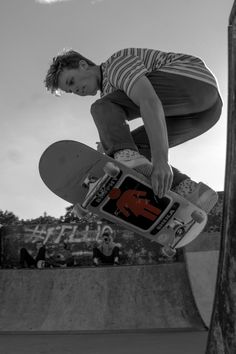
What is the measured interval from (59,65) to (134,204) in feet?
3.84

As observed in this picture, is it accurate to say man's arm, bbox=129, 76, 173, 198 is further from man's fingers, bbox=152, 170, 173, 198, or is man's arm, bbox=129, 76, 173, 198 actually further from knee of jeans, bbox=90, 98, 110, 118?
knee of jeans, bbox=90, 98, 110, 118

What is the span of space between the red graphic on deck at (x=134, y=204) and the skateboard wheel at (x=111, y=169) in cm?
15

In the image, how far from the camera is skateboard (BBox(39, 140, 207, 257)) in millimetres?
2840

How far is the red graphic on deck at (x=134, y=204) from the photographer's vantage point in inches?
112

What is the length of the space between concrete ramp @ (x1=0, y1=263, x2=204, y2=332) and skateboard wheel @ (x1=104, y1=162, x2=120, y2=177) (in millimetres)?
7337

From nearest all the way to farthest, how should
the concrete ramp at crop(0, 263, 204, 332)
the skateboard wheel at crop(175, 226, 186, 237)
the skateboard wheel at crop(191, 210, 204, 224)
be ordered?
→ the skateboard wheel at crop(191, 210, 204, 224) → the skateboard wheel at crop(175, 226, 186, 237) → the concrete ramp at crop(0, 263, 204, 332)

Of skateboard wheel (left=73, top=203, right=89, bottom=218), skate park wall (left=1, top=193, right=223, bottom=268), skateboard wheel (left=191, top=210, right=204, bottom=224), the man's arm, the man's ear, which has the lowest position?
skate park wall (left=1, top=193, right=223, bottom=268)

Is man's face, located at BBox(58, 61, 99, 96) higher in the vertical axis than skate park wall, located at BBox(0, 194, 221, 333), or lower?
higher

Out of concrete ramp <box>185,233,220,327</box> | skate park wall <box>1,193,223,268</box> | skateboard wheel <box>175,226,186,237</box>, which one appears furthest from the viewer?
skate park wall <box>1,193,223,268</box>

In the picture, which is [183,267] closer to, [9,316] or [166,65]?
[9,316]

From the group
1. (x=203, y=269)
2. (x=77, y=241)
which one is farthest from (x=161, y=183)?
(x=77, y=241)

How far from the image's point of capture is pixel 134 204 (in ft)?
9.40

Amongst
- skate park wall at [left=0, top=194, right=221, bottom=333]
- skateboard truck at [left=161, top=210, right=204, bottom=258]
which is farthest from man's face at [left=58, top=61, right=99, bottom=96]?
skate park wall at [left=0, top=194, right=221, bottom=333]

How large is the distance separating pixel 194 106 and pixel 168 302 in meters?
8.16
